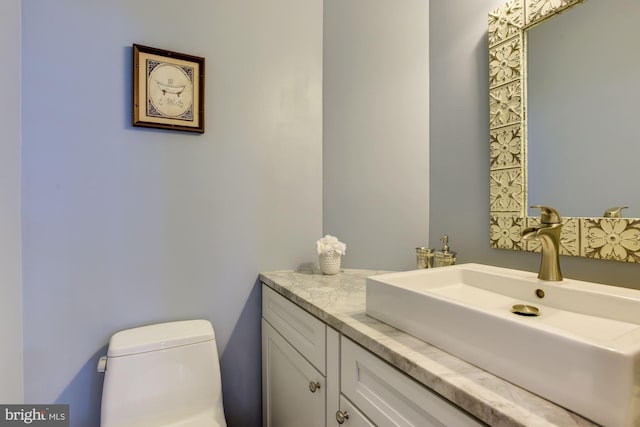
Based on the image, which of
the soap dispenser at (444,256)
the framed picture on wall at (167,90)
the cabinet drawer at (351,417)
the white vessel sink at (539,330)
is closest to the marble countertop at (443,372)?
the white vessel sink at (539,330)

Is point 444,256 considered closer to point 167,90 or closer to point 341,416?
point 341,416

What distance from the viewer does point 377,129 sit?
146 cm

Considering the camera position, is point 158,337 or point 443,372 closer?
point 443,372

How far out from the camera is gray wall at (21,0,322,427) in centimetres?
107

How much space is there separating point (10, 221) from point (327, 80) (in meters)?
1.34

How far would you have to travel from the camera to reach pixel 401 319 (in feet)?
2.28

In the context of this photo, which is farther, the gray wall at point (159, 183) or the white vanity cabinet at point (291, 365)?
the gray wall at point (159, 183)

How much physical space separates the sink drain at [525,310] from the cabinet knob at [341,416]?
0.48m

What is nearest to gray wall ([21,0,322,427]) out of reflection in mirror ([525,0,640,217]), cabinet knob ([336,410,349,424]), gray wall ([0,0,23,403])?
gray wall ([0,0,23,403])

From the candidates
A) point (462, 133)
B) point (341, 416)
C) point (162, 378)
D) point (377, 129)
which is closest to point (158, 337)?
point (162, 378)

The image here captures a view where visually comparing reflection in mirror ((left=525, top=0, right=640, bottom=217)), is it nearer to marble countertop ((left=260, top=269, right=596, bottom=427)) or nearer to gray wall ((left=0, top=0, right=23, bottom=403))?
marble countertop ((left=260, top=269, right=596, bottom=427))

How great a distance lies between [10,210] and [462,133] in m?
1.58

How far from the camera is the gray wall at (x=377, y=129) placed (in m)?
1.39

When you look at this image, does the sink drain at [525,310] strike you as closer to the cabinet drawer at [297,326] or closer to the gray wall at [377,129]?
the cabinet drawer at [297,326]
